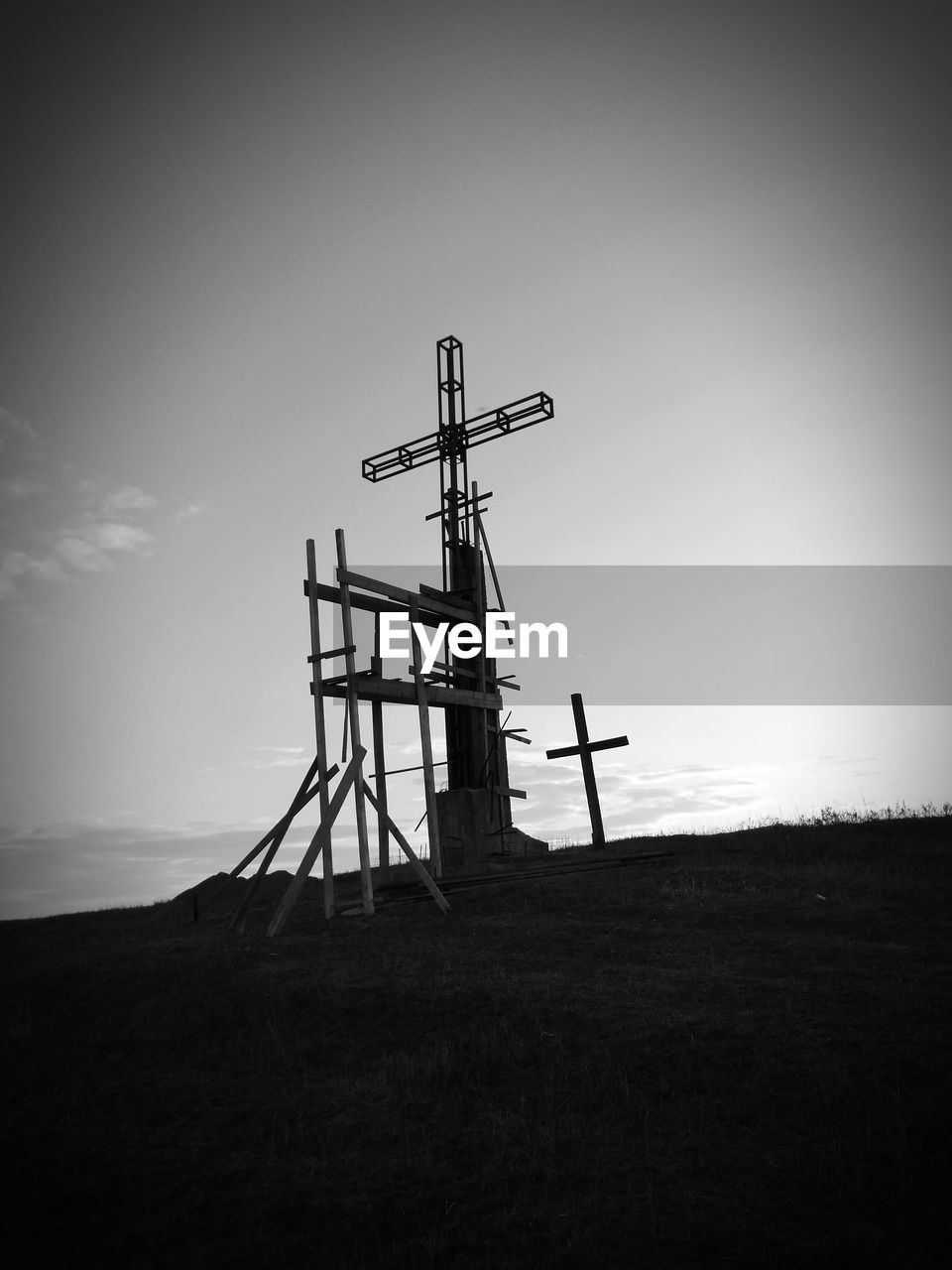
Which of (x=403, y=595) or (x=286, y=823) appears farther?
(x=403, y=595)

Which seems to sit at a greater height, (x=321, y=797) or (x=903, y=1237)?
(x=321, y=797)

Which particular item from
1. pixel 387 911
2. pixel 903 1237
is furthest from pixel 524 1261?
pixel 387 911

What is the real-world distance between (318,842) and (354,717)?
213 centimetres

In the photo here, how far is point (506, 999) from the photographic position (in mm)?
9594

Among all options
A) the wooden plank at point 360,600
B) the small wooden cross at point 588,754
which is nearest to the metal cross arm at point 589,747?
the small wooden cross at point 588,754

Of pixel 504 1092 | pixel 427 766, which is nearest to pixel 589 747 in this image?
pixel 427 766

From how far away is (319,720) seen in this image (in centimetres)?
1505

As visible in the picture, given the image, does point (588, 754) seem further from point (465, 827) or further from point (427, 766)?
point (427, 766)

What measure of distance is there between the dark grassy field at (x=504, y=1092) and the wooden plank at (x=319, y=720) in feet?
4.31

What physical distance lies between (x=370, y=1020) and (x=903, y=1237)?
5.68 meters

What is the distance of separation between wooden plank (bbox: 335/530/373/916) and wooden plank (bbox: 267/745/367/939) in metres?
0.14

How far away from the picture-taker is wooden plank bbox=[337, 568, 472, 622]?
16125mm

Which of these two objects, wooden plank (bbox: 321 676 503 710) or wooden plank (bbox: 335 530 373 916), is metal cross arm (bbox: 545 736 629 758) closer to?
wooden plank (bbox: 321 676 503 710)

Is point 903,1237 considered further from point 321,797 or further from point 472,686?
point 472,686
